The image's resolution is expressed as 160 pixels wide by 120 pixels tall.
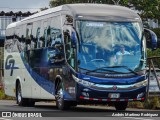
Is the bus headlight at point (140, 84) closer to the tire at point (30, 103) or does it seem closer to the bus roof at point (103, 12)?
the bus roof at point (103, 12)

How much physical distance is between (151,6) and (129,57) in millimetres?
52012

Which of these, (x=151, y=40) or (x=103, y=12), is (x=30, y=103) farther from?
(x=103, y=12)

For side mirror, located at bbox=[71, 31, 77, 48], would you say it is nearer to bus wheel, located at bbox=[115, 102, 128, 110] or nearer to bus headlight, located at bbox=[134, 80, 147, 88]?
bus headlight, located at bbox=[134, 80, 147, 88]

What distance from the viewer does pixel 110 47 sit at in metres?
21.5

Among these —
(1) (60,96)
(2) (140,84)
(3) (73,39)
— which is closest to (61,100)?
(1) (60,96)

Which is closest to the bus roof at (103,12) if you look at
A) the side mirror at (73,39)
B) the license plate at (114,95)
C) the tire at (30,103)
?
the side mirror at (73,39)

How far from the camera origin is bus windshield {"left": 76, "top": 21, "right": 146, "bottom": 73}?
69.6 ft

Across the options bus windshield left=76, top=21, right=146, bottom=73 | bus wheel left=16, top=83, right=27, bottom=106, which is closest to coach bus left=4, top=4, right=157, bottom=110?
bus windshield left=76, top=21, right=146, bottom=73

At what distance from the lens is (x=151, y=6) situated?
72875 mm

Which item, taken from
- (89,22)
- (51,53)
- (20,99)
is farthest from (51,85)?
(20,99)

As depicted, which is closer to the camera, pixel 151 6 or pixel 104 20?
pixel 104 20

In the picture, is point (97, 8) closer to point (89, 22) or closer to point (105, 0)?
point (89, 22)

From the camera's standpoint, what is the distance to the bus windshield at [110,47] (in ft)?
69.6

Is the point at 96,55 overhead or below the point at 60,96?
overhead
